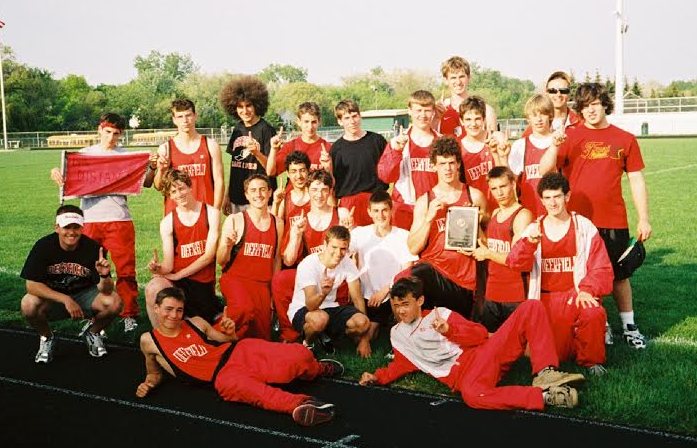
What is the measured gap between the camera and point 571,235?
633 centimetres

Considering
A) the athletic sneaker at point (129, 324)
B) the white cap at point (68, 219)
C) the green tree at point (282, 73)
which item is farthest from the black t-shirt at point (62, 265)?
the green tree at point (282, 73)

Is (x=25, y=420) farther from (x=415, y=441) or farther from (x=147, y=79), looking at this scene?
(x=147, y=79)

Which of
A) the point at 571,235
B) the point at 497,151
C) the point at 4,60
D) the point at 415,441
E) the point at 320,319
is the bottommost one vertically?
the point at 415,441

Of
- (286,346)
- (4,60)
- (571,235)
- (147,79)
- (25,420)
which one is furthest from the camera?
(147,79)

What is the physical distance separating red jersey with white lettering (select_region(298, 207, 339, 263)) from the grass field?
103 centimetres

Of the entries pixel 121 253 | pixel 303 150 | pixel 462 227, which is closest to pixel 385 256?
pixel 462 227

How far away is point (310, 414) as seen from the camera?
5059mm

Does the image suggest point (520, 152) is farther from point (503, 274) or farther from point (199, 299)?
point (199, 299)

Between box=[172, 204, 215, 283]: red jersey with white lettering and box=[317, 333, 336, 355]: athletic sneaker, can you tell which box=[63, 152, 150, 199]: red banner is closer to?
box=[172, 204, 215, 283]: red jersey with white lettering

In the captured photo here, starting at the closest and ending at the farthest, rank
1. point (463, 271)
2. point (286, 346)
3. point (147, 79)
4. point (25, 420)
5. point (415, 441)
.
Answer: point (415, 441)
point (25, 420)
point (286, 346)
point (463, 271)
point (147, 79)

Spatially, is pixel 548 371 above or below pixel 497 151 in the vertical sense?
below

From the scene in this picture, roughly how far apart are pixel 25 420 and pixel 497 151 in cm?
437

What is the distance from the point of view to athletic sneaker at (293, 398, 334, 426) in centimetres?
506

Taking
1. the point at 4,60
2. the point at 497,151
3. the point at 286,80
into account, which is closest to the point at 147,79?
the point at 4,60
